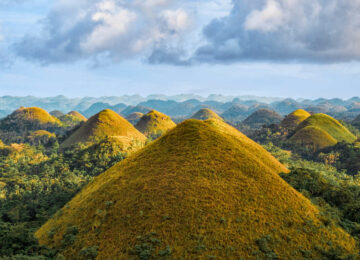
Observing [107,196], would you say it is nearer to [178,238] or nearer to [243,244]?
[178,238]

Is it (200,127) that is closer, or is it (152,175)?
(152,175)

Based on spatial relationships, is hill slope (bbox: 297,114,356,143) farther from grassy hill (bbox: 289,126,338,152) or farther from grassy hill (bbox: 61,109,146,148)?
grassy hill (bbox: 61,109,146,148)

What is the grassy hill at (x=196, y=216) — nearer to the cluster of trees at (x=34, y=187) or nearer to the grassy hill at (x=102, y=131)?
the cluster of trees at (x=34, y=187)

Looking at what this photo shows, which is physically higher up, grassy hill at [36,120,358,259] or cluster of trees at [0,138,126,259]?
grassy hill at [36,120,358,259]

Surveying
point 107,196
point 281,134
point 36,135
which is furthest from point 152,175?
point 36,135

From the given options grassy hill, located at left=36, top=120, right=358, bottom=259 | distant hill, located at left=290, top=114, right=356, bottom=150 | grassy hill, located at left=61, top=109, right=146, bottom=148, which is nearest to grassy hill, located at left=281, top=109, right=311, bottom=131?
distant hill, located at left=290, top=114, right=356, bottom=150

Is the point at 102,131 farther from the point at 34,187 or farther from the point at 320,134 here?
the point at 320,134

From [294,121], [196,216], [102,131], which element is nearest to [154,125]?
[102,131]
